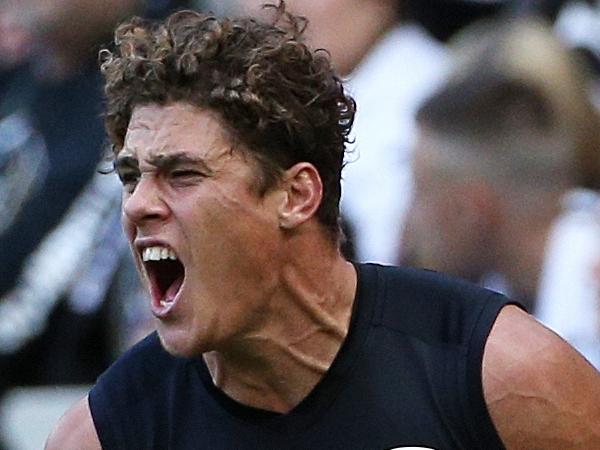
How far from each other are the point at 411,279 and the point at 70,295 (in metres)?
2.56

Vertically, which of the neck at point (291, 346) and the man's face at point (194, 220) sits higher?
the man's face at point (194, 220)

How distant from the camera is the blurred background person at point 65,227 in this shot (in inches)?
222

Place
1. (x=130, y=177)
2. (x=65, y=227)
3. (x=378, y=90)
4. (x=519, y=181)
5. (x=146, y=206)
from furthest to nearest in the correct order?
(x=65, y=227)
(x=378, y=90)
(x=519, y=181)
(x=130, y=177)
(x=146, y=206)

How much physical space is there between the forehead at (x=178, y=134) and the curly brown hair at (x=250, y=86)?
0.02 m

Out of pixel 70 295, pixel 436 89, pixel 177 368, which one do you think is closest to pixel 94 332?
pixel 70 295

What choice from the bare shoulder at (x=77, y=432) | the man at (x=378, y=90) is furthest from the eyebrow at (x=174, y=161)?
the man at (x=378, y=90)

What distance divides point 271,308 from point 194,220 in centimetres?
28

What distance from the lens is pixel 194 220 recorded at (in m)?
3.10

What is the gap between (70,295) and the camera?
5.70 m

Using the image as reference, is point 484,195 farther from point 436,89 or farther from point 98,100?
point 98,100

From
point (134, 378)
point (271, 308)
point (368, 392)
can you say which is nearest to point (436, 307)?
point (368, 392)

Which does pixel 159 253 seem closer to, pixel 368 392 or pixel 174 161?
pixel 174 161

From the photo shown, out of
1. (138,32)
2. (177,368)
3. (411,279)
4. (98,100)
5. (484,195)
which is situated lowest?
(98,100)

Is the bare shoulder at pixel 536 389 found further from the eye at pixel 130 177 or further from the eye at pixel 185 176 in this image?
the eye at pixel 130 177
